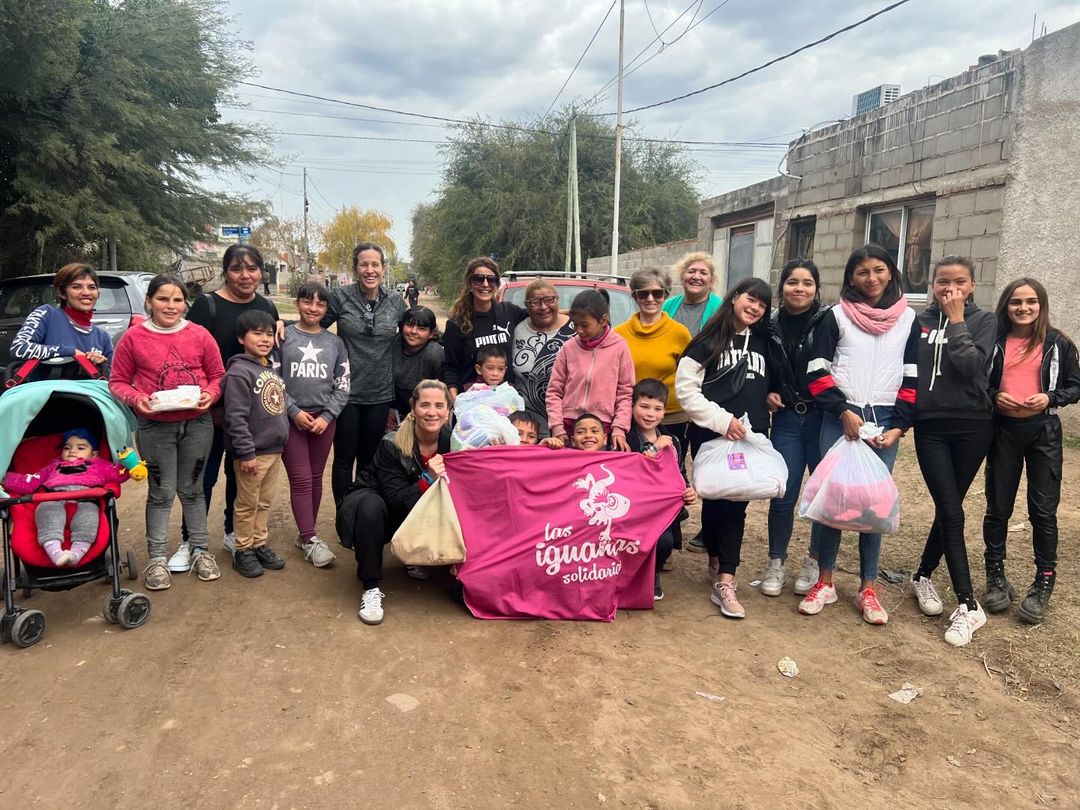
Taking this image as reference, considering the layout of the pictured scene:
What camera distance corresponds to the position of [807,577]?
4.58 m

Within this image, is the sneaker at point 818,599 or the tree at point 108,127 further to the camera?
the tree at point 108,127

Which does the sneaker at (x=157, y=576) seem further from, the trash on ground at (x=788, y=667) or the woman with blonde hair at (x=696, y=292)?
the woman with blonde hair at (x=696, y=292)

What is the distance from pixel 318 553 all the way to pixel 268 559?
0.30m

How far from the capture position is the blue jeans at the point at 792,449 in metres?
4.36

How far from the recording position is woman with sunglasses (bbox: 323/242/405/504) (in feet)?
16.1

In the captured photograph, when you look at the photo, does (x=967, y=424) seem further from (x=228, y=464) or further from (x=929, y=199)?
(x=929, y=199)

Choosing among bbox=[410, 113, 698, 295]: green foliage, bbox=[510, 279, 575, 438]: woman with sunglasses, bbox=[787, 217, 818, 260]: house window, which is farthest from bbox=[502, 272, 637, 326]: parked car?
Result: bbox=[410, 113, 698, 295]: green foliage

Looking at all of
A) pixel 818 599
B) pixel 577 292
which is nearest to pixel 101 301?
pixel 577 292

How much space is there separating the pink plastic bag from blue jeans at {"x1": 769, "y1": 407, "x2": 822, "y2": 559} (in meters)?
0.32

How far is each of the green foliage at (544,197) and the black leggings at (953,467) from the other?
25.2 m

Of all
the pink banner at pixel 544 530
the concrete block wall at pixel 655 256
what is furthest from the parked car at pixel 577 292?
the concrete block wall at pixel 655 256

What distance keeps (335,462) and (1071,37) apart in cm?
834

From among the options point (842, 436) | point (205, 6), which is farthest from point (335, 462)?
point (205, 6)

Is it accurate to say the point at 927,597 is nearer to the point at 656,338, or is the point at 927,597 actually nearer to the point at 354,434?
the point at 656,338
